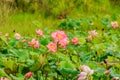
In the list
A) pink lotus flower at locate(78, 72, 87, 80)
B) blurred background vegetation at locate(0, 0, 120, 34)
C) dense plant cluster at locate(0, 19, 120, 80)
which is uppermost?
blurred background vegetation at locate(0, 0, 120, 34)

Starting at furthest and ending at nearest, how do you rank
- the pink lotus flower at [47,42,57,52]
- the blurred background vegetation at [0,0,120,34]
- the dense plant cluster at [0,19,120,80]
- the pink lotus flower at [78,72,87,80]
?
the blurred background vegetation at [0,0,120,34], the pink lotus flower at [47,42,57,52], the dense plant cluster at [0,19,120,80], the pink lotus flower at [78,72,87,80]

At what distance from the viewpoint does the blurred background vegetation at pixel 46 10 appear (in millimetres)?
9469

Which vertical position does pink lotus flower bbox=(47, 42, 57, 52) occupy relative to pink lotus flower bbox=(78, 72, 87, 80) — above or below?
above

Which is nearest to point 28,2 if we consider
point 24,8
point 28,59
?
point 24,8

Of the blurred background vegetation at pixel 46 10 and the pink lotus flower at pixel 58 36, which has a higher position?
the blurred background vegetation at pixel 46 10

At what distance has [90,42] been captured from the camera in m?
5.38

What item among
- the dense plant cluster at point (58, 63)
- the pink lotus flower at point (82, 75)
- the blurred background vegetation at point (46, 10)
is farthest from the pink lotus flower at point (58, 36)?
the blurred background vegetation at point (46, 10)

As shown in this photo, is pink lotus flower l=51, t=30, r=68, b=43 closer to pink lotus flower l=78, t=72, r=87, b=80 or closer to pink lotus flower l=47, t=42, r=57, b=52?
pink lotus flower l=47, t=42, r=57, b=52

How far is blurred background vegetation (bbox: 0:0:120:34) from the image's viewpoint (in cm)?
947

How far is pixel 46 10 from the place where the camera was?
33.6ft

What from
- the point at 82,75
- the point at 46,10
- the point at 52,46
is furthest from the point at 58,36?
the point at 46,10

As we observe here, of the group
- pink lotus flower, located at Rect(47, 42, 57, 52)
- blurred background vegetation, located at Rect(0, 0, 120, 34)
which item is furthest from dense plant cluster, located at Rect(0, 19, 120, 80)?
blurred background vegetation, located at Rect(0, 0, 120, 34)

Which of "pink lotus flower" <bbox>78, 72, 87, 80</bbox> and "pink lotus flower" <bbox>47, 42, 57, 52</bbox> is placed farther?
"pink lotus flower" <bbox>47, 42, 57, 52</bbox>

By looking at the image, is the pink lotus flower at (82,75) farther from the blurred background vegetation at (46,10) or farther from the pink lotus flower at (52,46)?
the blurred background vegetation at (46,10)
